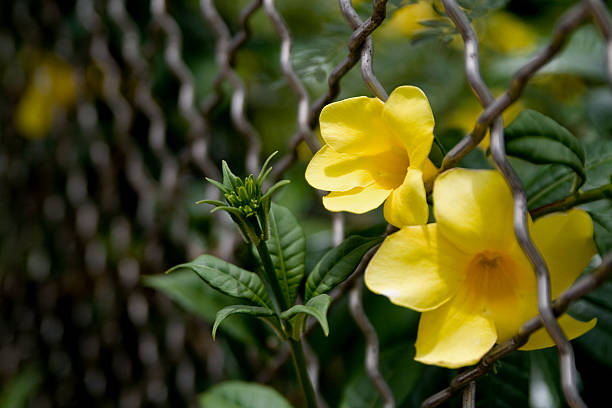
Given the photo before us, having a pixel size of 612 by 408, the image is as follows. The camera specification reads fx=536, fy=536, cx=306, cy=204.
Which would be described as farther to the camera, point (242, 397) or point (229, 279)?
point (242, 397)

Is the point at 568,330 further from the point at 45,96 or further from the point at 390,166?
the point at 45,96

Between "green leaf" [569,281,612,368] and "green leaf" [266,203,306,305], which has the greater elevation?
"green leaf" [266,203,306,305]

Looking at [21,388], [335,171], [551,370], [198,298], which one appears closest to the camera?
[335,171]

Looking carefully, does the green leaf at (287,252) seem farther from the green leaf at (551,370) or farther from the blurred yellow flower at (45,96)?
the blurred yellow flower at (45,96)

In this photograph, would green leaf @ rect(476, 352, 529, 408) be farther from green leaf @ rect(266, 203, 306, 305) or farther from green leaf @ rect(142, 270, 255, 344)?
green leaf @ rect(142, 270, 255, 344)

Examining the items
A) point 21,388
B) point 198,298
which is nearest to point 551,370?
point 198,298

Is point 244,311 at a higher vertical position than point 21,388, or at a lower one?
higher

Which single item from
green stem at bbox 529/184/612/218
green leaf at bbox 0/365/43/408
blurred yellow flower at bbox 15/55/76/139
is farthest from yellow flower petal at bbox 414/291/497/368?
blurred yellow flower at bbox 15/55/76/139
